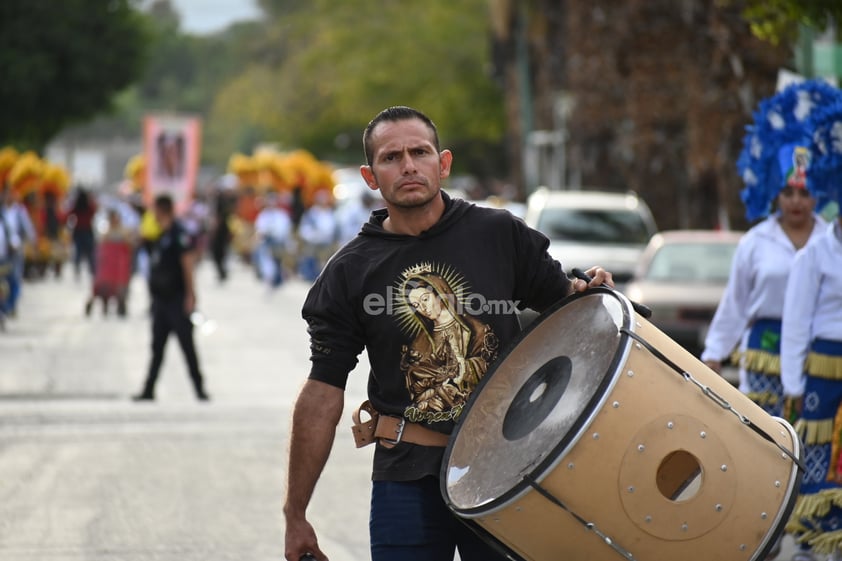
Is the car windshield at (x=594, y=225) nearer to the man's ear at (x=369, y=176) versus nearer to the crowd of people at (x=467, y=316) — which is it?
the crowd of people at (x=467, y=316)

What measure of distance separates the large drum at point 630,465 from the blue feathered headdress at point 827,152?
348 cm

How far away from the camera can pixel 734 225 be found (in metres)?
19.6

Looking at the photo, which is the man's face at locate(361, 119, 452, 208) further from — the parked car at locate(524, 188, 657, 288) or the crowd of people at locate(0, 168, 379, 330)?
the crowd of people at locate(0, 168, 379, 330)

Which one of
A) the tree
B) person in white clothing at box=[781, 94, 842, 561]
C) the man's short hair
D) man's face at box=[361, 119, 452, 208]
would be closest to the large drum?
man's face at box=[361, 119, 452, 208]

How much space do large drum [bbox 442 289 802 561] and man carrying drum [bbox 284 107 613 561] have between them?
200 millimetres

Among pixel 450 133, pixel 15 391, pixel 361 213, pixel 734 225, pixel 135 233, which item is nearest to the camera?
pixel 15 391

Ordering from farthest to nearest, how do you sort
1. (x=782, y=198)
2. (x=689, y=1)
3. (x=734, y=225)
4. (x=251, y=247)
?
(x=251, y=247), (x=689, y=1), (x=734, y=225), (x=782, y=198)

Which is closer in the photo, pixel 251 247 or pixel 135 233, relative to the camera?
pixel 135 233

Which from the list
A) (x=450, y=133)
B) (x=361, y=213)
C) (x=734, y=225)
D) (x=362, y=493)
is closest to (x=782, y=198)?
(x=362, y=493)

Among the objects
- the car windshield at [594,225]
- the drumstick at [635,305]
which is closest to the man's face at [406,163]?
the drumstick at [635,305]

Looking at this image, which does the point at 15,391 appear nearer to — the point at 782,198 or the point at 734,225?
the point at 734,225

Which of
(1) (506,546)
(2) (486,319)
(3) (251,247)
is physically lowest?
(3) (251,247)

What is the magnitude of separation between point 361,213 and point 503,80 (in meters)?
15.6

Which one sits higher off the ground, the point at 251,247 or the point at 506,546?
the point at 506,546
